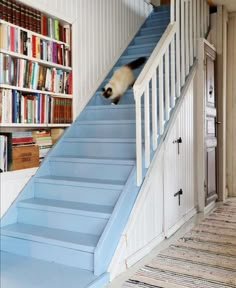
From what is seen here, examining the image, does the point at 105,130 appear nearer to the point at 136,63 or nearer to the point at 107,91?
the point at 107,91

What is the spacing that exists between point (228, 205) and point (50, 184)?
2610mm

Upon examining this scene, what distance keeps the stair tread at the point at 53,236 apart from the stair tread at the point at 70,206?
0.52 feet

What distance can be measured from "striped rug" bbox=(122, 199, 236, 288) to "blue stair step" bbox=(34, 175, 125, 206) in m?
0.60

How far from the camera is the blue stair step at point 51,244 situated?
229cm

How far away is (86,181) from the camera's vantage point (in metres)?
2.85

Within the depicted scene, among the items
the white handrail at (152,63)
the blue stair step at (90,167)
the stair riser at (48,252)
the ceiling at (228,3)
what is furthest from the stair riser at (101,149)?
the ceiling at (228,3)

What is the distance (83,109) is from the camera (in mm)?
3664

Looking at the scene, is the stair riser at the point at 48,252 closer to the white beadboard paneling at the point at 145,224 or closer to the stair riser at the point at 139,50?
the white beadboard paneling at the point at 145,224

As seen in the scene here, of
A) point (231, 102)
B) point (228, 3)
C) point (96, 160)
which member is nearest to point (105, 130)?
point (96, 160)

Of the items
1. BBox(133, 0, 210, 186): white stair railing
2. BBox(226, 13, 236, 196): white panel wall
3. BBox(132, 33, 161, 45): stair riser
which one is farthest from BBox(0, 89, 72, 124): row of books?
BBox(226, 13, 236, 196): white panel wall

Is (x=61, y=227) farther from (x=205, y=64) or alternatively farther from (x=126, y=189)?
(x=205, y=64)

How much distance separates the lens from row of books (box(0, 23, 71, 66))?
8.73 feet

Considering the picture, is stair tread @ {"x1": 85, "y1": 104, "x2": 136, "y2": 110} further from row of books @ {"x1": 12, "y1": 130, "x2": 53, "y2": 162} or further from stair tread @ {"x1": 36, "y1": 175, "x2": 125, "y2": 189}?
stair tread @ {"x1": 36, "y1": 175, "x2": 125, "y2": 189}

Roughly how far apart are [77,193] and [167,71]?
1419 millimetres
